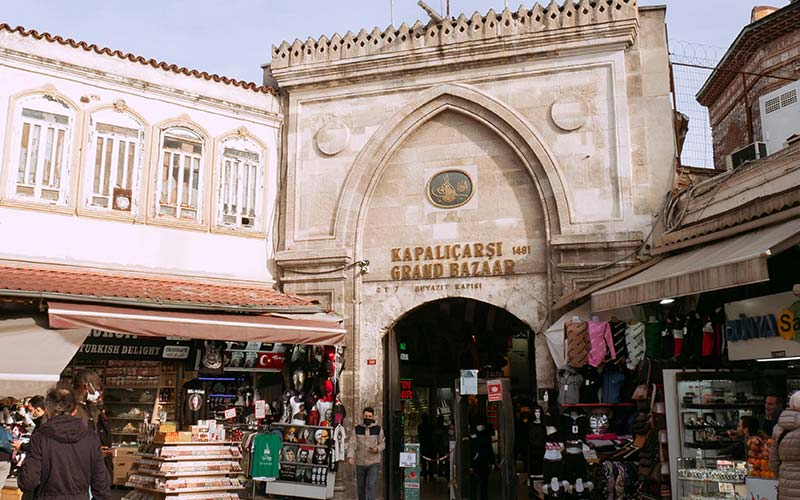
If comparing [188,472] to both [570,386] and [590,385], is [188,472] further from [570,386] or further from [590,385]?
[590,385]

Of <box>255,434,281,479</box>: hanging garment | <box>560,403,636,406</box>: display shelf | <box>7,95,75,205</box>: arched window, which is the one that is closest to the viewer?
<box>560,403,636,406</box>: display shelf

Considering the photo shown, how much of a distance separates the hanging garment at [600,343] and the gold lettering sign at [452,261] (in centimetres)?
213

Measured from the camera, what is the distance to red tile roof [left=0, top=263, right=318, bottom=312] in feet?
33.1

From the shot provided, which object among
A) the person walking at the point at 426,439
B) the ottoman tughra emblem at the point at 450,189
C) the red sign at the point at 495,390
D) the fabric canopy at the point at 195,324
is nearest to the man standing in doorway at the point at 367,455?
the fabric canopy at the point at 195,324

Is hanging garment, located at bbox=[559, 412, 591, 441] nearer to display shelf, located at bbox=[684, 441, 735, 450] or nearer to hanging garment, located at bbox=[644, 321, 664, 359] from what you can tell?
hanging garment, located at bbox=[644, 321, 664, 359]

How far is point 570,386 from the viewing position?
10.7 m

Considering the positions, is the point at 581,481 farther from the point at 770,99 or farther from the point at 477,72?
the point at 770,99

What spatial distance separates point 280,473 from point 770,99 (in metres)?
11.7

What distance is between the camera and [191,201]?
1310 centimetres

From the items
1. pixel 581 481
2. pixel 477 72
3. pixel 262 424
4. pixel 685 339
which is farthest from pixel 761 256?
pixel 262 424

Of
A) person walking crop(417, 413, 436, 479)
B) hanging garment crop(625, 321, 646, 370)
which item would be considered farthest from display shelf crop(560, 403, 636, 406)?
person walking crop(417, 413, 436, 479)

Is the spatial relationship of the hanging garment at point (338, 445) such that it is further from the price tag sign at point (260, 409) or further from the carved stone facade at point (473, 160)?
the price tag sign at point (260, 409)

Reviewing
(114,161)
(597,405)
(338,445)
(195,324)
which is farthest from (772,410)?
(114,161)

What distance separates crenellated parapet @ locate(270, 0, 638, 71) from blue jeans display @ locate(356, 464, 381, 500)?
702cm
